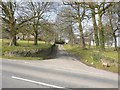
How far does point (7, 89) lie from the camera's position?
29.0 feet

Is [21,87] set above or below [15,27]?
below

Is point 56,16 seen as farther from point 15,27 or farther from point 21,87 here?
point 21,87

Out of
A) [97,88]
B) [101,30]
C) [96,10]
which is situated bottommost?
[97,88]

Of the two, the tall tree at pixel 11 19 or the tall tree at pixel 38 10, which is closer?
the tall tree at pixel 11 19

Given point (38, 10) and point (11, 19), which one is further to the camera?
point (38, 10)

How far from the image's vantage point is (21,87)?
9.16 m

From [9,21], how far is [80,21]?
13.7 meters

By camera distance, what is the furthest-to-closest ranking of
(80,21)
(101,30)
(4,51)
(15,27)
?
(80,21) < (15,27) < (101,30) < (4,51)

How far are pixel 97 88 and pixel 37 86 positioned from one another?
104 inches

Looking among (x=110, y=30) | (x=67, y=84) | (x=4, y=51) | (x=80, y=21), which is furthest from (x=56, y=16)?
(x=67, y=84)

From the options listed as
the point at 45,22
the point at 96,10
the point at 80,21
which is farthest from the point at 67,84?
the point at 80,21

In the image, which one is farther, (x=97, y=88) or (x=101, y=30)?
(x=101, y=30)

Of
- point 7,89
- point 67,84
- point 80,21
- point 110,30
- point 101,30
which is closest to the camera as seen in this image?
point 7,89

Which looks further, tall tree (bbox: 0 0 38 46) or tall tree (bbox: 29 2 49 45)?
tall tree (bbox: 29 2 49 45)
